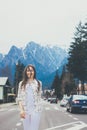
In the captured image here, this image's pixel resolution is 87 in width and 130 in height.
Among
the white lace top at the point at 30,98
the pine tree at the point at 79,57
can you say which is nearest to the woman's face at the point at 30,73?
the white lace top at the point at 30,98

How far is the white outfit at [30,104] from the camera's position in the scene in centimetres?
901

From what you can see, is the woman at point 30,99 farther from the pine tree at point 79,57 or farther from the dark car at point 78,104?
the pine tree at point 79,57

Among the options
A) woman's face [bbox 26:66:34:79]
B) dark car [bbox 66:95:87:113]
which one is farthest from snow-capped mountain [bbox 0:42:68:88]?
woman's face [bbox 26:66:34:79]

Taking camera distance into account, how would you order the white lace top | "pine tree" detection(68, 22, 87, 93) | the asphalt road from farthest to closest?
"pine tree" detection(68, 22, 87, 93) < the asphalt road < the white lace top

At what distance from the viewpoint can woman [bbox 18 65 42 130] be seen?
9.01 metres

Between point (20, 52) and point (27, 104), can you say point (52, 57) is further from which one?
point (27, 104)

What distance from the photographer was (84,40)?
97.7 meters

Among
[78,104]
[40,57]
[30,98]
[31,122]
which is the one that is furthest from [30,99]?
[40,57]

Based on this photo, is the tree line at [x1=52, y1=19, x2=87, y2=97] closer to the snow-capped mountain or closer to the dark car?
the snow-capped mountain

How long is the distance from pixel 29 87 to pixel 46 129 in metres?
10.0

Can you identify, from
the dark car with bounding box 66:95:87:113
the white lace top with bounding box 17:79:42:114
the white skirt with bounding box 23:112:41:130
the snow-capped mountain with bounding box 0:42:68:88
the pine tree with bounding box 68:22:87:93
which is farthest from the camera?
the snow-capped mountain with bounding box 0:42:68:88

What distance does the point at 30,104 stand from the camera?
357 inches

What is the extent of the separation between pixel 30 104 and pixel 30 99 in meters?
0.09

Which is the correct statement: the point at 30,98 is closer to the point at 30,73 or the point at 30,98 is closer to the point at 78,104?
the point at 30,73
